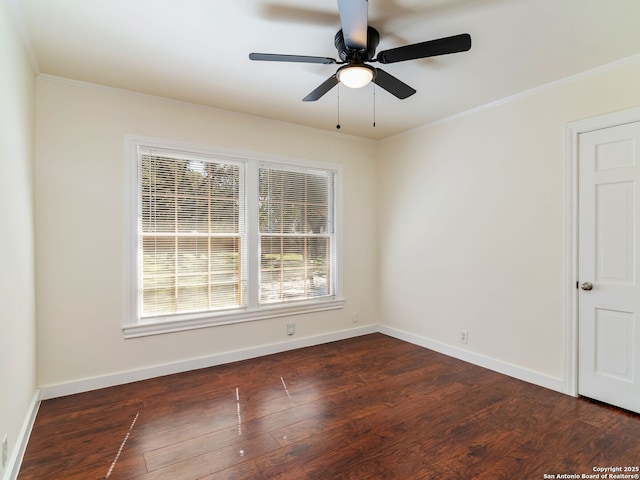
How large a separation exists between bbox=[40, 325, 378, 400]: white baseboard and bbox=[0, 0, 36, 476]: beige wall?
0.26 metres

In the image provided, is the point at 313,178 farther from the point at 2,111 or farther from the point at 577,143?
the point at 2,111

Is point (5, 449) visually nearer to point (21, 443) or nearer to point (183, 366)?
point (21, 443)

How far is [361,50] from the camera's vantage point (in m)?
2.11

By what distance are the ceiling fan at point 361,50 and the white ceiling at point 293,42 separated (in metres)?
0.22

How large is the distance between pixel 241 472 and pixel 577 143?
353 centimetres

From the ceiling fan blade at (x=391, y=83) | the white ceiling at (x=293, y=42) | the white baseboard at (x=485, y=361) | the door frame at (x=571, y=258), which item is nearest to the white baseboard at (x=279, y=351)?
the white baseboard at (x=485, y=361)

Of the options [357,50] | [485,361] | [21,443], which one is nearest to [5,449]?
[21,443]

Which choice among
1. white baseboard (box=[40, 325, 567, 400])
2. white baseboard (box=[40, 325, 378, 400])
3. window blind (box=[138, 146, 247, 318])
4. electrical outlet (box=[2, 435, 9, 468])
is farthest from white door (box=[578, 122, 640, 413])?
electrical outlet (box=[2, 435, 9, 468])

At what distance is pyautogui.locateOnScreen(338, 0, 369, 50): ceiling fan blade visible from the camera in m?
1.68

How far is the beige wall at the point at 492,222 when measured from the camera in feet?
9.74

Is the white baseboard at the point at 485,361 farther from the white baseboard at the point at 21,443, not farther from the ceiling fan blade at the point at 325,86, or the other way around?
the white baseboard at the point at 21,443

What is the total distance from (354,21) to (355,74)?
36 centimetres

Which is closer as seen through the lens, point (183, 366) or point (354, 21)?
point (354, 21)

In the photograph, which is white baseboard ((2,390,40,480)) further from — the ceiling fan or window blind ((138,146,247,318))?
the ceiling fan
